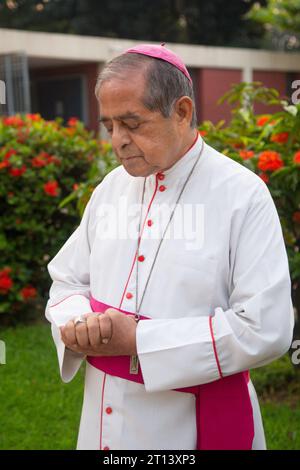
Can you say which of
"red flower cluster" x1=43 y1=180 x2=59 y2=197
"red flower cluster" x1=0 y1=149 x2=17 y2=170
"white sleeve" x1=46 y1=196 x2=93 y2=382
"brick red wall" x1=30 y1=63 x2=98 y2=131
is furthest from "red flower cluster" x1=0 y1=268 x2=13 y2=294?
"brick red wall" x1=30 y1=63 x2=98 y2=131

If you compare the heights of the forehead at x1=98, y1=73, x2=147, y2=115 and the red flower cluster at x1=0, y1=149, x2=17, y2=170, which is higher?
the forehead at x1=98, y1=73, x2=147, y2=115

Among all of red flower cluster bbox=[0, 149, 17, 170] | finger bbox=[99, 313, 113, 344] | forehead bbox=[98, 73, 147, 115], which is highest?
forehead bbox=[98, 73, 147, 115]

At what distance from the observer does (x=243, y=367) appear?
192cm

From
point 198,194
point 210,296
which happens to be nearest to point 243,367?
point 210,296

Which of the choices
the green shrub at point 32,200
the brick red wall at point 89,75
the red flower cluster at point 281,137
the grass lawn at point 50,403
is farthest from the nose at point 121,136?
the brick red wall at point 89,75

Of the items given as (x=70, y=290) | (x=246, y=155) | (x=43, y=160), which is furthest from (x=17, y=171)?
(x=70, y=290)

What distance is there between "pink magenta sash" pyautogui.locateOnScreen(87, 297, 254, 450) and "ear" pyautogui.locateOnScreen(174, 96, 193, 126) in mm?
604

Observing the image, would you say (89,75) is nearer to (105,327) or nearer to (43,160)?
(43,160)

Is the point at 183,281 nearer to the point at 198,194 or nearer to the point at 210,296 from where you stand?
the point at 210,296

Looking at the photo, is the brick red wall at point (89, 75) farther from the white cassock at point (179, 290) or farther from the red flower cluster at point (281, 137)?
the white cassock at point (179, 290)

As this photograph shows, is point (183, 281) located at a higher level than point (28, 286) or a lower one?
higher

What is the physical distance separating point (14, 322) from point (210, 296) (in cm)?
454

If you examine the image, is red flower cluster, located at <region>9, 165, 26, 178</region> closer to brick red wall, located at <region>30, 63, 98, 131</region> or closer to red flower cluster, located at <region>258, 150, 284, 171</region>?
red flower cluster, located at <region>258, 150, 284, 171</region>

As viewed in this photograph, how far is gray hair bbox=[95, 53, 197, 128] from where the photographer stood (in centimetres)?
191
